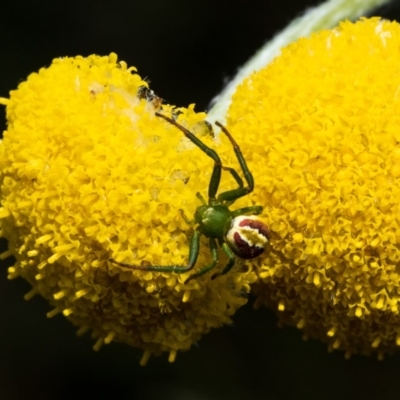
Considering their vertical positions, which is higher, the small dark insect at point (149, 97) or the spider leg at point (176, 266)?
the small dark insect at point (149, 97)

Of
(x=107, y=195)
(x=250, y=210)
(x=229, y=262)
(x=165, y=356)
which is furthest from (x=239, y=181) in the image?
(x=165, y=356)

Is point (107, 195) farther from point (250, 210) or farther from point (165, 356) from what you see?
point (165, 356)

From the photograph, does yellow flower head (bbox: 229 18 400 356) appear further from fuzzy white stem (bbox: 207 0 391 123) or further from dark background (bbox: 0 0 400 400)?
dark background (bbox: 0 0 400 400)

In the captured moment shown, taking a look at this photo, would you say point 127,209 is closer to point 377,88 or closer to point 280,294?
point 280,294

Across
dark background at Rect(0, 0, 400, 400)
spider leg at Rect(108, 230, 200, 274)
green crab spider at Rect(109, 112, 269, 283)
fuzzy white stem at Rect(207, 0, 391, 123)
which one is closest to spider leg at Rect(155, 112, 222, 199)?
green crab spider at Rect(109, 112, 269, 283)

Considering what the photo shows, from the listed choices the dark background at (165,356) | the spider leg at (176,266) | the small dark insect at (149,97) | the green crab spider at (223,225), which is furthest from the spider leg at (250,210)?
the dark background at (165,356)

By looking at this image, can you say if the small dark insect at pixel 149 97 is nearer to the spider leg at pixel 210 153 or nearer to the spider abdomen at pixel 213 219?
the spider leg at pixel 210 153
